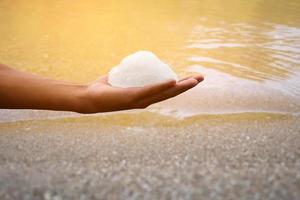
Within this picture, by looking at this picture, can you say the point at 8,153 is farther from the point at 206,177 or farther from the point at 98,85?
the point at 206,177

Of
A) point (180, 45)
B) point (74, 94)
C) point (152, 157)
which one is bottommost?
point (152, 157)

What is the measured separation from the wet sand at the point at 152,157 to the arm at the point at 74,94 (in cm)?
29

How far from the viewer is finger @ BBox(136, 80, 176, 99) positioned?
1.78 m

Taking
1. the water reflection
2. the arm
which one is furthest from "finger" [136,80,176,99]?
the water reflection

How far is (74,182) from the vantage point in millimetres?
1328

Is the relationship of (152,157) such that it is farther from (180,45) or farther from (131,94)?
(180,45)

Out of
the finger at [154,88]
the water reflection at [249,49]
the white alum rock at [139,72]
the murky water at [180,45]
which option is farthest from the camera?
the water reflection at [249,49]

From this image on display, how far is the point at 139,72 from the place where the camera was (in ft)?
6.73

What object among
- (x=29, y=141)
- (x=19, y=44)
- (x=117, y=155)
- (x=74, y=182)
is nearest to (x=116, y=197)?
(x=74, y=182)

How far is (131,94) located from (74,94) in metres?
0.37

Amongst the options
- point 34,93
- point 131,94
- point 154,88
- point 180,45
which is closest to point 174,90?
point 154,88

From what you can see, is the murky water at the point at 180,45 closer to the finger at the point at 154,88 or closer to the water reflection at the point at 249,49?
the water reflection at the point at 249,49

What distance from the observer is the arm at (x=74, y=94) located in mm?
1837

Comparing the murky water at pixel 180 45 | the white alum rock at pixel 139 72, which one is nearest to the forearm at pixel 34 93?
the white alum rock at pixel 139 72
